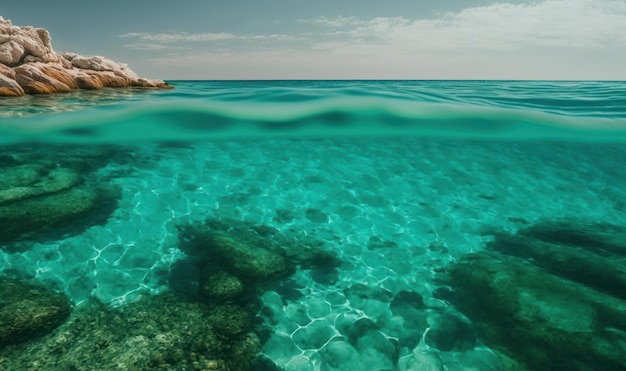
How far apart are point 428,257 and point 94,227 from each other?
8293 millimetres

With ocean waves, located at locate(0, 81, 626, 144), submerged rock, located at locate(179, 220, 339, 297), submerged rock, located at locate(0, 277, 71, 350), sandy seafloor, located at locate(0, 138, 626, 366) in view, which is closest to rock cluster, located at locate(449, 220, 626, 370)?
sandy seafloor, located at locate(0, 138, 626, 366)

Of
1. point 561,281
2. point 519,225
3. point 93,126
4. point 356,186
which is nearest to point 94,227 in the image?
point 356,186

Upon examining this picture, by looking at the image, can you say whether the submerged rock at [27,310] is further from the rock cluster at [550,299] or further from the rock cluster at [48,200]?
the rock cluster at [550,299]

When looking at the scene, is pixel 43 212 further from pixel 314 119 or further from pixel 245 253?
pixel 314 119

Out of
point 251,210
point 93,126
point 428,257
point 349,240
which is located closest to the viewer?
point 428,257

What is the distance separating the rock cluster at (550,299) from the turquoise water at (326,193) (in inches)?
6.8

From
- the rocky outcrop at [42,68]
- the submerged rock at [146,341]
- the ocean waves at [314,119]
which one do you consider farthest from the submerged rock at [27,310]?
the rocky outcrop at [42,68]

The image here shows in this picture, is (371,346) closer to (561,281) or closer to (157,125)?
(561,281)

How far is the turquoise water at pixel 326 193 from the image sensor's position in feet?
18.7

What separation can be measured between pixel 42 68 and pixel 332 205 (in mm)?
24396

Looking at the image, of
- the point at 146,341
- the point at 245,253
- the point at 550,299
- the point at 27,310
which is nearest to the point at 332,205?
the point at 245,253

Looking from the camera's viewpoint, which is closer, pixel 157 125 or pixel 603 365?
pixel 603 365

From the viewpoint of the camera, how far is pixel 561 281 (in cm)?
650

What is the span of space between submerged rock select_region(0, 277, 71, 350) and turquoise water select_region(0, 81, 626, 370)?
35 cm
